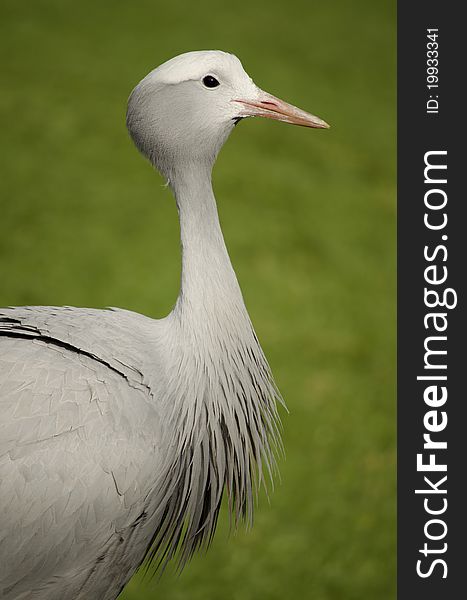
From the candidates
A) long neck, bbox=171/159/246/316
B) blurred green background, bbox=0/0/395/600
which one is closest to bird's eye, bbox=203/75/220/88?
long neck, bbox=171/159/246/316

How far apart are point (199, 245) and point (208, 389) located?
0.30 metres

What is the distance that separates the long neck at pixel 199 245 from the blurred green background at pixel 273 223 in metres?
1.20

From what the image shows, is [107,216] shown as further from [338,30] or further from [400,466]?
[338,30]

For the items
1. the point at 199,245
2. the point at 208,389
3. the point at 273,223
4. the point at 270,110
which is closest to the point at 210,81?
the point at 270,110

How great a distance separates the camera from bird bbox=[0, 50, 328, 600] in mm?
1521

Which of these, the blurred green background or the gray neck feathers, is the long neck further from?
the blurred green background

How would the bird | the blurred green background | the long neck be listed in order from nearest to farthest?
1. the bird
2. the long neck
3. the blurred green background

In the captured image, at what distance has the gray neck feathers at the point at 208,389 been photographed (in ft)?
5.37

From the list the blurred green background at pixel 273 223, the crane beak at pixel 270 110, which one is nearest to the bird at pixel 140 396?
the crane beak at pixel 270 110

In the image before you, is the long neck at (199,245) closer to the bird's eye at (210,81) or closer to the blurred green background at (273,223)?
the bird's eye at (210,81)

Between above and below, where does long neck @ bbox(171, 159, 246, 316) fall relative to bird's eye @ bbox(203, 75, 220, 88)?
below

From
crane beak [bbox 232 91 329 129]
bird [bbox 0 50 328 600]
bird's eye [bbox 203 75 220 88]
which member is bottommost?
bird [bbox 0 50 328 600]

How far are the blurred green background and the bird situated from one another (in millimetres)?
940

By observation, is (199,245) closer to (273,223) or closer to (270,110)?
(270,110)
